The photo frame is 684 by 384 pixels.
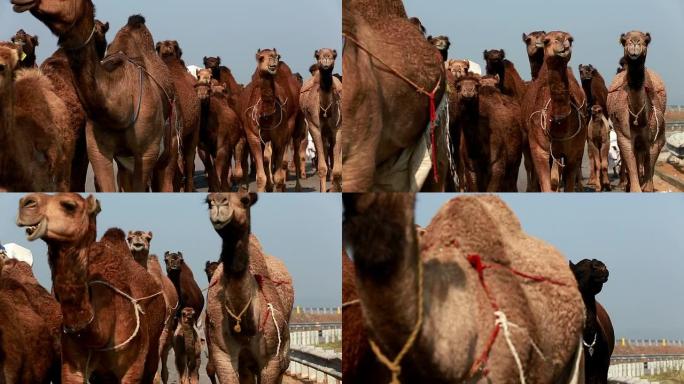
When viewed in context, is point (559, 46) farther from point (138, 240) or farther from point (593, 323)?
point (138, 240)

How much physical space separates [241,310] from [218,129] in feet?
16.2

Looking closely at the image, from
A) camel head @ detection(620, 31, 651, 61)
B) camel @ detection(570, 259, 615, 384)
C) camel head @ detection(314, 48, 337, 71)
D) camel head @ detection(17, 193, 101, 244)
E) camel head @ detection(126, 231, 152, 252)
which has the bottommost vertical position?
camel @ detection(570, 259, 615, 384)

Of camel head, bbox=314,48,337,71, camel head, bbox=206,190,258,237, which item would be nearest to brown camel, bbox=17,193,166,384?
camel head, bbox=206,190,258,237

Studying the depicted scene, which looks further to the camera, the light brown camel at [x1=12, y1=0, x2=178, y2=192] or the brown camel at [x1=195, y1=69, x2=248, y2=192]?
the brown camel at [x1=195, y1=69, x2=248, y2=192]

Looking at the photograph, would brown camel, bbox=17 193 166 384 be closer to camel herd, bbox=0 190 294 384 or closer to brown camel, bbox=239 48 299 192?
camel herd, bbox=0 190 294 384

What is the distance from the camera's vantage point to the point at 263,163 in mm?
12555

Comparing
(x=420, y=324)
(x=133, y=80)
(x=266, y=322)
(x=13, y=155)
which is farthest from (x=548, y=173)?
(x=420, y=324)

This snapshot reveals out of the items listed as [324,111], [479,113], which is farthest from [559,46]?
[324,111]

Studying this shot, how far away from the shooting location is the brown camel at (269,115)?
11.9m

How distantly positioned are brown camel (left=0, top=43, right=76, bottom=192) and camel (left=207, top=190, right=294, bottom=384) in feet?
2.64

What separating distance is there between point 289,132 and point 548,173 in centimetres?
369

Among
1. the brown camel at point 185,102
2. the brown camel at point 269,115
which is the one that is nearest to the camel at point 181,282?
the brown camel at point 269,115

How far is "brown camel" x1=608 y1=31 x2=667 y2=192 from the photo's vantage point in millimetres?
10961

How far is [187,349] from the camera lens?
13.4 meters
